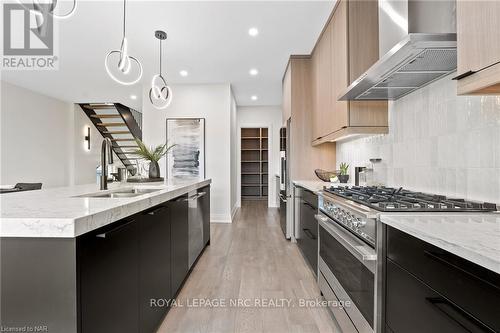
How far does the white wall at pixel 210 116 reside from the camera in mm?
5379

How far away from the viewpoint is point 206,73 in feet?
15.6

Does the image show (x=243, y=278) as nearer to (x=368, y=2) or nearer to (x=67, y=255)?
(x=67, y=255)

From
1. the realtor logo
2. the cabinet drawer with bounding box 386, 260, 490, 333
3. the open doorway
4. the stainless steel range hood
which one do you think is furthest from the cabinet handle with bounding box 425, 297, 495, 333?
the open doorway

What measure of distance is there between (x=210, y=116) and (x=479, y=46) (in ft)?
15.8

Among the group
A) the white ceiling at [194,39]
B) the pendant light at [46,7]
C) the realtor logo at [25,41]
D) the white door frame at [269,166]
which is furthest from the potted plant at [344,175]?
the white door frame at [269,166]

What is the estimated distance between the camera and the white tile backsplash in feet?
4.29

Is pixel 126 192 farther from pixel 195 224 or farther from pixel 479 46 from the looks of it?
pixel 479 46

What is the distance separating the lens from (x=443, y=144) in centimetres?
163

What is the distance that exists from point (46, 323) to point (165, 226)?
0.93 metres

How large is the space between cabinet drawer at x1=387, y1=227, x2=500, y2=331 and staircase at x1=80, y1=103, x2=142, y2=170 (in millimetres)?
7334

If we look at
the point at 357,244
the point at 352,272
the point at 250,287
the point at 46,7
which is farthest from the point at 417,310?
the point at 46,7

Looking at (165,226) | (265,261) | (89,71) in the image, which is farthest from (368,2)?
(89,71)

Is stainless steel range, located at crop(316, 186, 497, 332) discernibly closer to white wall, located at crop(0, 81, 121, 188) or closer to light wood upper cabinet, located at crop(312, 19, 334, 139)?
light wood upper cabinet, located at crop(312, 19, 334, 139)

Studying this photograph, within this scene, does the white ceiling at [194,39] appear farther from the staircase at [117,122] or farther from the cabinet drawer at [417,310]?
the cabinet drawer at [417,310]
